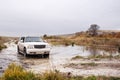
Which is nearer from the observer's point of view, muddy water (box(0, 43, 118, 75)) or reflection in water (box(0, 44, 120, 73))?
muddy water (box(0, 43, 118, 75))

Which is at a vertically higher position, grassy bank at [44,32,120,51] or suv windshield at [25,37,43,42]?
suv windshield at [25,37,43,42]

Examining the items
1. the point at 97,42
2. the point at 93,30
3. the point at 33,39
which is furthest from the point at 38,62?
the point at 93,30

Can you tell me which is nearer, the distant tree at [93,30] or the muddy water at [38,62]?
the muddy water at [38,62]

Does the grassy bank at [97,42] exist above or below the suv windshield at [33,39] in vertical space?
below

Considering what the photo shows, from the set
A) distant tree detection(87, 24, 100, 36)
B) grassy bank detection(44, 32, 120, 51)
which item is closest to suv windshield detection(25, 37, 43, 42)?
grassy bank detection(44, 32, 120, 51)

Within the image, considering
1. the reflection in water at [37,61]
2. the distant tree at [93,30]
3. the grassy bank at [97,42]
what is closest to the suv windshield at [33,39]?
the reflection in water at [37,61]

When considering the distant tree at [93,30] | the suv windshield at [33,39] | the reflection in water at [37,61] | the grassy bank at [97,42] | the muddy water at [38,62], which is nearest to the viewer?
the muddy water at [38,62]

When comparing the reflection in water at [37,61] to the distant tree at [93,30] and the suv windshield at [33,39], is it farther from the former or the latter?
the distant tree at [93,30]

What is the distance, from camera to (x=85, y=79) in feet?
37.3

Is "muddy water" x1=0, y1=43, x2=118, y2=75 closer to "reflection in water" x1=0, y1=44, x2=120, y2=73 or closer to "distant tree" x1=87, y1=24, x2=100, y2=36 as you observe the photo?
"reflection in water" x1=0, y1=44, x2=120, y2=73

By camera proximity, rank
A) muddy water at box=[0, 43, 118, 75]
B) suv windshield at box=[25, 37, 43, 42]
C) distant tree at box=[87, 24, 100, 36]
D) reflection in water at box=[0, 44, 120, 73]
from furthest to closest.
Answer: distant tree at box=[87, 24, 100, 36]
suv windshield at box=[25, 37, 43, 42]
reflection in water at box=[0, 44, 120, 73]
muddy water at box=[0, 43, 118, 75]

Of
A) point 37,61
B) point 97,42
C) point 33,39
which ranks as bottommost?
point 37,61

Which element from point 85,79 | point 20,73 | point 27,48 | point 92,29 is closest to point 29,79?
point 20,73

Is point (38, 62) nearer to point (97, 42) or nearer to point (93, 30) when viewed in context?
point (97, 42)
